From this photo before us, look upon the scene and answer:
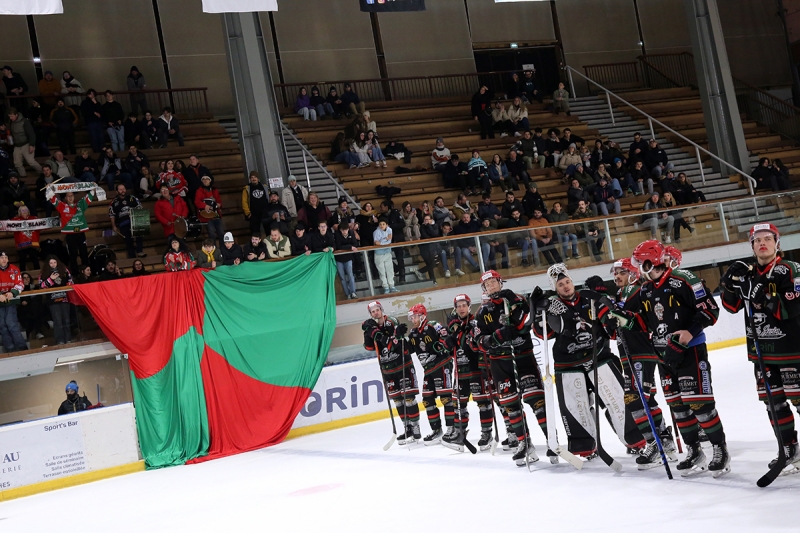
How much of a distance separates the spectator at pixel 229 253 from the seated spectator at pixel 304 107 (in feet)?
28.5

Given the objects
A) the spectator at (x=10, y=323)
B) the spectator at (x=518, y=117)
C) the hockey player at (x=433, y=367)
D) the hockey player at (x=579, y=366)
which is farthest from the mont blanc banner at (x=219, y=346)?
the spectator at (x=518, y=117)

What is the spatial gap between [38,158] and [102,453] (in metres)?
8.45

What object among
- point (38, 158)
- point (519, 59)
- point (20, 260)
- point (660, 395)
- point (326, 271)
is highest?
point (519, 59)

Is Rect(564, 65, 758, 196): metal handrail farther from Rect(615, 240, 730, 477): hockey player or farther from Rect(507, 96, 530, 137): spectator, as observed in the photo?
Rect(615, 240, 730, 477): hockey player

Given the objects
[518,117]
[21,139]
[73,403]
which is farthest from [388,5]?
[518,117]

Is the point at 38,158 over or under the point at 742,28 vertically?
under

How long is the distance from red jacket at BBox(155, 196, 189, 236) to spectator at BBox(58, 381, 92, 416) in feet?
14.0

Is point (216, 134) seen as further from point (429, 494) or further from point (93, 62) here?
point (429, 494)

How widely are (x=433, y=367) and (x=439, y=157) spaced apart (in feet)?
37.1

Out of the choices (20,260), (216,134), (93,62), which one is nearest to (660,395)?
(20,260)

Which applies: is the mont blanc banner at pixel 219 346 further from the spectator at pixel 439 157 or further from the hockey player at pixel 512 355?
the spectator at pixel 439 157

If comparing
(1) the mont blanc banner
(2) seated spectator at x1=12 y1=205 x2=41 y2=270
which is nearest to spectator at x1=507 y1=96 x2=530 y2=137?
(1) the mont blanc banner

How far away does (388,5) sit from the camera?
584 inches

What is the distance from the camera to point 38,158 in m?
18.8
